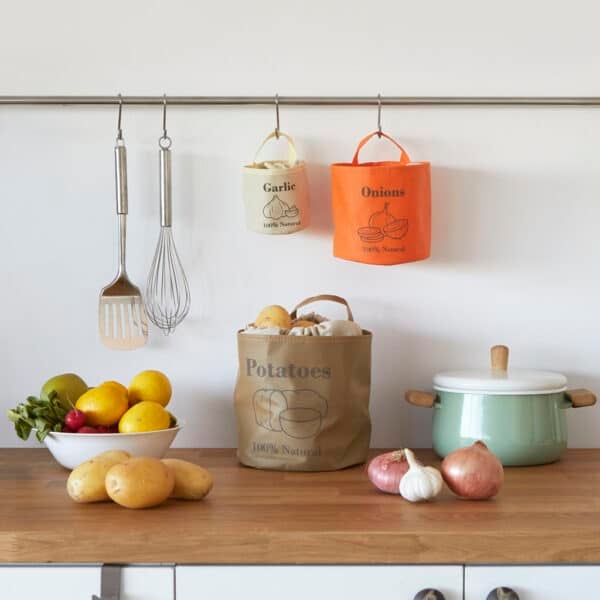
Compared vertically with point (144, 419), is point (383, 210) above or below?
above

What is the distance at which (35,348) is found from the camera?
1.84 m

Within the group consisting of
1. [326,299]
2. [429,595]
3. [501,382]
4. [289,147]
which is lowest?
[429,595]

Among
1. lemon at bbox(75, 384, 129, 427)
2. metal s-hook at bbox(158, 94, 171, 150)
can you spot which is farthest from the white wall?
lemon at bbox(75, 384, 129, 427)

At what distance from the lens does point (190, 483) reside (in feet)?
4.70

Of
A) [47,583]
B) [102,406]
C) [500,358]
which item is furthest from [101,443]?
[500,358]

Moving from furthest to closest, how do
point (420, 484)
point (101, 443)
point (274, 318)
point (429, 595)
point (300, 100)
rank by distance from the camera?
point (300, 100) → point (274, 318) → point (101, 443) → point (420, 484) → point (429, 595)

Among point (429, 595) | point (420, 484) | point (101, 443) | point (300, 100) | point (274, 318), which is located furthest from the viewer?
point (300, 100)

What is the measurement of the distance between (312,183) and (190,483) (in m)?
0.60

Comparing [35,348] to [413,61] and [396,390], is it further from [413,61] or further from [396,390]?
[413,61]

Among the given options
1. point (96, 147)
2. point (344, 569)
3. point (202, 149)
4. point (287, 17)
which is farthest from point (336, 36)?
point (344, 569)

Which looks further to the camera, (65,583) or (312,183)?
(312,183)

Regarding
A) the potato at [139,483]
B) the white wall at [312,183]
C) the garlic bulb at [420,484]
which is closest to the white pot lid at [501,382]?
the white wall at [312,183]

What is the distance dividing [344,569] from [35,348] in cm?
77

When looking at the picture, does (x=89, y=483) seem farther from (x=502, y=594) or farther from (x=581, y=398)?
(x=581, y=398)
